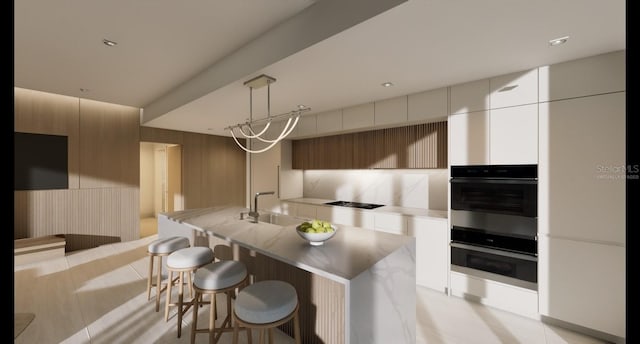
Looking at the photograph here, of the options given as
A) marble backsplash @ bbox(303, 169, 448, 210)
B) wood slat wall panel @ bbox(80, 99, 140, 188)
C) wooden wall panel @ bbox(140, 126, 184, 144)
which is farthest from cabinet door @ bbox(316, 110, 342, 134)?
wood slat wall panel @ bbox(80, 99, 140, 188)

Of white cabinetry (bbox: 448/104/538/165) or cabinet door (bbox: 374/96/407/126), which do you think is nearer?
white cabinetry (bbox: 448/104/538/165)

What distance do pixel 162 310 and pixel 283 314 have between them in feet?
5.80

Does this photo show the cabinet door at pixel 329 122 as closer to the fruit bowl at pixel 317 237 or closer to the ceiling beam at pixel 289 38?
the ceiling beam at pixel 289 38

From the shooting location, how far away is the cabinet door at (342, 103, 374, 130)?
11.8 feet

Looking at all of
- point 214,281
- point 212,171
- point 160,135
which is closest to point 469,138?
point 214,281

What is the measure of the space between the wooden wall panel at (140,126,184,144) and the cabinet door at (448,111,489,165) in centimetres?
528

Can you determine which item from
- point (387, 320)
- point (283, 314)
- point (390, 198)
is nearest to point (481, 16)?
point (387, 320)

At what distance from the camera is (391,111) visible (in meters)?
3.37

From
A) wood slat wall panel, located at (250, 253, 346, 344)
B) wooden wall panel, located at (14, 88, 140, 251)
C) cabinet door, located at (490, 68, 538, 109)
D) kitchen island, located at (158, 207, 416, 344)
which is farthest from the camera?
wooden wall panel, located at (14, 88, 140, 251)

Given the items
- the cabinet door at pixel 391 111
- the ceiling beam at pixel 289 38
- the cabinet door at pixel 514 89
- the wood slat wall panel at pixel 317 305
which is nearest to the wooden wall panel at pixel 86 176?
the ceiling beam at pixel 289 38

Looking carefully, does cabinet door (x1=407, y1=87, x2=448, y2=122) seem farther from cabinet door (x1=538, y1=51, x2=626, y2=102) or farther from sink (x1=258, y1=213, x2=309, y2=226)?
sink (x1=258, y1=213, x2=309, y2=226)

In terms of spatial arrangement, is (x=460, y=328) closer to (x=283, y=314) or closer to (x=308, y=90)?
(x=283, y=314)

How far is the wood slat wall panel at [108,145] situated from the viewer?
4.53m

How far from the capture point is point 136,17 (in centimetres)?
195
